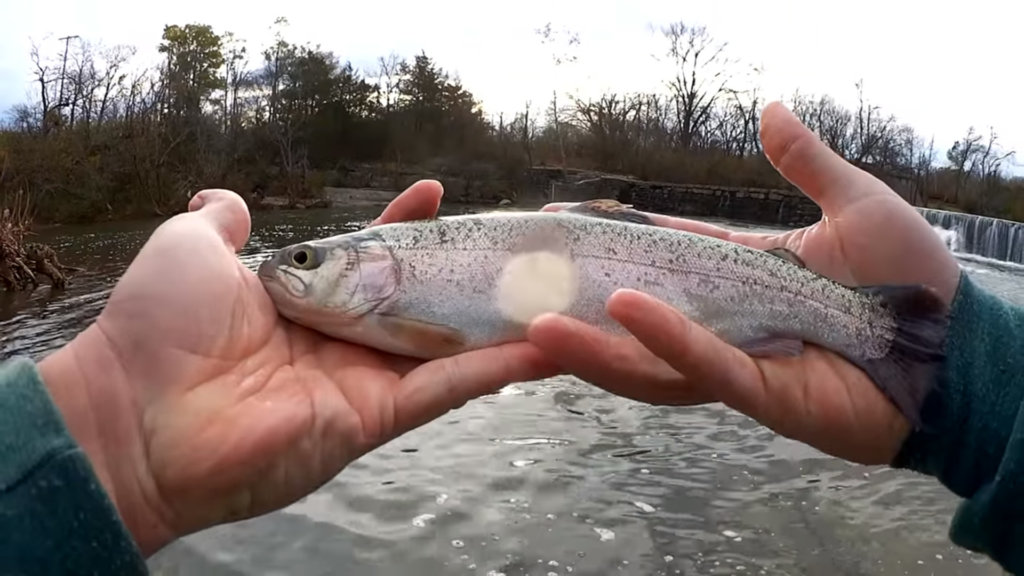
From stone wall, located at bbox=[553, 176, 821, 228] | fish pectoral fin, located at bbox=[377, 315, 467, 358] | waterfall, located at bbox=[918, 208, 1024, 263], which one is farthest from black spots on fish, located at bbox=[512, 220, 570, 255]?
stone wall, located at bbox=[553, 176, 821, 228]

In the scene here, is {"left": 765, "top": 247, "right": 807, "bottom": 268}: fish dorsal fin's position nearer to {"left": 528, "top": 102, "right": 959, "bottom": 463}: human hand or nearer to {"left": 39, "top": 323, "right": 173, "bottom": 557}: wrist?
{"left": 528, "top": 102, "right": 959, "bottom": 463}: human hand

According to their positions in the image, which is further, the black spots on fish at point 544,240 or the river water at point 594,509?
the river water at point 594,509

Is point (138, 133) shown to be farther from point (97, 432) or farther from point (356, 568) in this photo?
point (97, 432)

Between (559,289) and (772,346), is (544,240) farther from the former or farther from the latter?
(772,346)

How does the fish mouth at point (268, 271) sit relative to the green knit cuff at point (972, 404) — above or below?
above

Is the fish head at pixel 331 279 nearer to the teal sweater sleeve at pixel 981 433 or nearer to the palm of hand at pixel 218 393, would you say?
the palm of hand at pixel 218 393

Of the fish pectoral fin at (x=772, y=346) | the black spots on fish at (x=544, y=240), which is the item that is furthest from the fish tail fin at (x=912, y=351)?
the black spots on fish at (x=544, y=240)

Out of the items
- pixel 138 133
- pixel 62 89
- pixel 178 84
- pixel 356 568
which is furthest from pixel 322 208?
pixel 356 568
